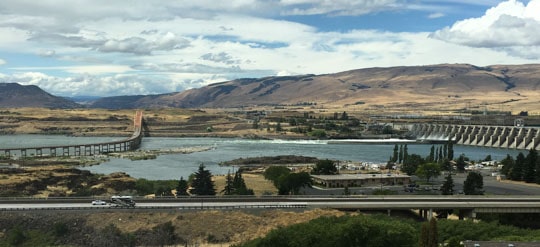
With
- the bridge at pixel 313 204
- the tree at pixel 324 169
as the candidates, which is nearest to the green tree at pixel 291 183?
the bridge at pixel 313 204

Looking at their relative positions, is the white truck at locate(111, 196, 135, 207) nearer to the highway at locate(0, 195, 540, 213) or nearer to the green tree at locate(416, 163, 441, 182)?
the highway at locate(0, 195, 540, 213)

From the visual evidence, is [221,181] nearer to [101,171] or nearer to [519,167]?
[101,171]

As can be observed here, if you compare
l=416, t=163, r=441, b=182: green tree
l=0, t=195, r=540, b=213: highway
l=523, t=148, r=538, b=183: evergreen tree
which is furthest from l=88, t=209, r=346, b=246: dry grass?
l=523, t=148, r=538, b=183: evergreen tree

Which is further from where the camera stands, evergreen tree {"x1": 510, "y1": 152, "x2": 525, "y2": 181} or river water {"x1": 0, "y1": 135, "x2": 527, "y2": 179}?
river water {"x1": 0, "y1": 135, "x2": 527, "y2": 179}

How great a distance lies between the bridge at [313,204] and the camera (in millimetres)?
37062

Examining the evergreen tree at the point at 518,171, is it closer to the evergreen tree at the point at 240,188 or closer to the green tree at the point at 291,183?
the green tree at the point at 291,183

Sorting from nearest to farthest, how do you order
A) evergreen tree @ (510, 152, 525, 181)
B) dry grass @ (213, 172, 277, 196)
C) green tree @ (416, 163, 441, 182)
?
dry grass @ (213, 172, 277, 196), green tree @ (416, 163, 441, 182), evergreen tree @ (510, 152, 525, 181)

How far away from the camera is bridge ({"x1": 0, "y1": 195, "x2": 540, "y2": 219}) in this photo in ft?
122

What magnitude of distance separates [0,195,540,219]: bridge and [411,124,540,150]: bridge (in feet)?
259

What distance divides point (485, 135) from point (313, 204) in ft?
327

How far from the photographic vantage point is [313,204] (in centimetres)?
3812

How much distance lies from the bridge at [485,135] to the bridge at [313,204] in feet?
259

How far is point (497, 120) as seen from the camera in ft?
554

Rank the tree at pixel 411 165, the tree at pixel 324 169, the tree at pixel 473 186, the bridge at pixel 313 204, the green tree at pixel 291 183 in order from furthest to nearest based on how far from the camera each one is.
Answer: the tree at pixel 411 165 → the tree at pixel 324 169 → the tree at pixel 473 186 → the green tree at pixel 291 183 → the bridge at pixel 313 204
